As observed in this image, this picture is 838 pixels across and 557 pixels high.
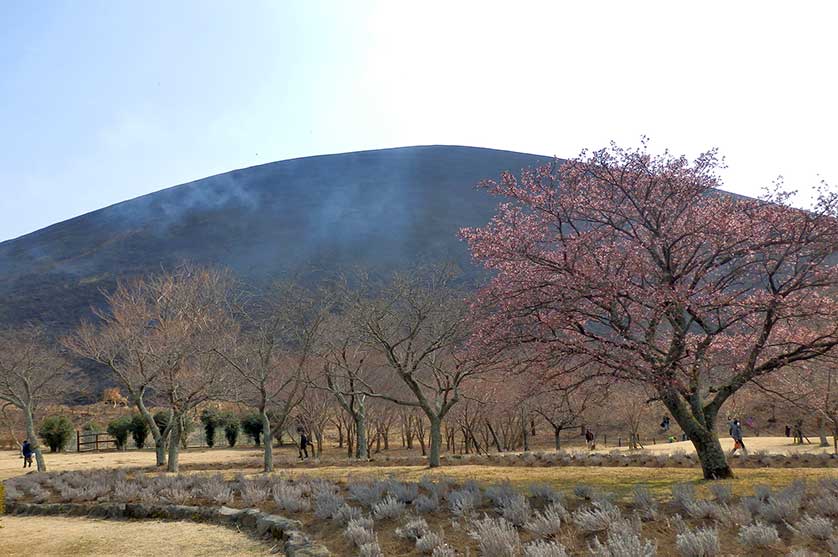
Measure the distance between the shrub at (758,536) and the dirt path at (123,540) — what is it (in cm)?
628

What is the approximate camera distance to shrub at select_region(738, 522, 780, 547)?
7055 mm

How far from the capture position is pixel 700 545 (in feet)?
22.2

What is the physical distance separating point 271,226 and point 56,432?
279ft

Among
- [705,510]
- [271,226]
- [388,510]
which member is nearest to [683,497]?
[705,510]

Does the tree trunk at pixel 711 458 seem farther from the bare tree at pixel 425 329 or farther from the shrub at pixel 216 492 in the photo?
the bare tree at pixel 425 329

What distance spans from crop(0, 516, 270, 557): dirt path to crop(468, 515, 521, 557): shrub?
3.20m

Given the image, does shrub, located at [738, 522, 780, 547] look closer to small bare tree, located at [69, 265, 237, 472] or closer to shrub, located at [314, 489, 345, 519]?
shrub, located at [314, 489, 345, 519]

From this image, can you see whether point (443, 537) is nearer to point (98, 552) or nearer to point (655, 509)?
point (655, 509)

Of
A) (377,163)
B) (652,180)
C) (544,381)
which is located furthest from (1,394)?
(377,163)

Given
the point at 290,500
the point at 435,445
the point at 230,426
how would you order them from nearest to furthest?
the point at 290,500, the point at 435,445, the point at 230,426

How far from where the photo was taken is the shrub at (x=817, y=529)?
7158 millimetres

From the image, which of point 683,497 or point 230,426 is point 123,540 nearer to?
point 683,497

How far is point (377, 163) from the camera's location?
570ft

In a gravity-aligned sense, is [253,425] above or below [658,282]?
below
